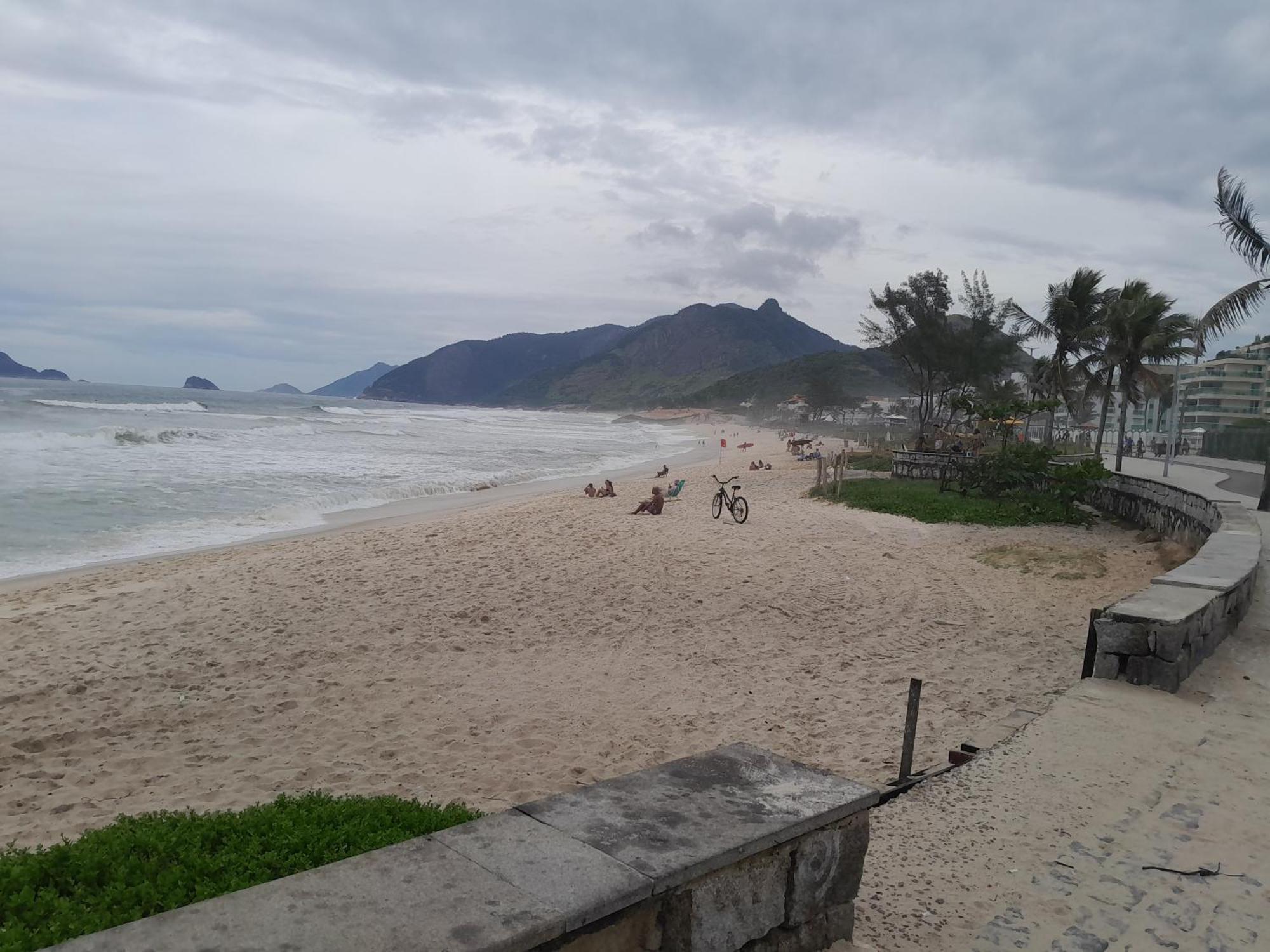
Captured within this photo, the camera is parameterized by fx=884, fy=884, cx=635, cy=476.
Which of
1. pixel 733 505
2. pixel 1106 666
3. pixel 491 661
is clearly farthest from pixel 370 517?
pixel 1106 666

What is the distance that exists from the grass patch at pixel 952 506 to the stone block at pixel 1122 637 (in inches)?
391

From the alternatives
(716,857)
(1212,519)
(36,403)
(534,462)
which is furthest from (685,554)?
(36,403)

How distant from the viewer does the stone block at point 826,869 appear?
253 centimetres

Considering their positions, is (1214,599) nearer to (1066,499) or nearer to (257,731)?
(257,731)

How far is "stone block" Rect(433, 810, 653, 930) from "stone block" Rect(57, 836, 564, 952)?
0.04 meters

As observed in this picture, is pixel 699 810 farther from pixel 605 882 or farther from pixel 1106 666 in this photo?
pixel 1106 666

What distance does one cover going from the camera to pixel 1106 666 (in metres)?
5.97

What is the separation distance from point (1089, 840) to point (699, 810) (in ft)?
7.21

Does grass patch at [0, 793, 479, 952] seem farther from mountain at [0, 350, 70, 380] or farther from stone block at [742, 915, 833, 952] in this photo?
mountain at [0, 350, 70, 380]

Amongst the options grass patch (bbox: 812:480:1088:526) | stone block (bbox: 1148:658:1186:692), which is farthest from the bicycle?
stone block (bbox: 1148:658:1186:692)

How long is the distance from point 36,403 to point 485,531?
188 ft

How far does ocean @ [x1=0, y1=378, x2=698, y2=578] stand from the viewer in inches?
571

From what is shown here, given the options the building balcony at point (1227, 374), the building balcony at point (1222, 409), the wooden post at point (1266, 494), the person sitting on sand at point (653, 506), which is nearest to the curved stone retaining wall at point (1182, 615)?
the wooden post at point (1266, 494)

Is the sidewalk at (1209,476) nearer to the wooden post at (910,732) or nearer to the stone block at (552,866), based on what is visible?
the wooden post at (910,732)
